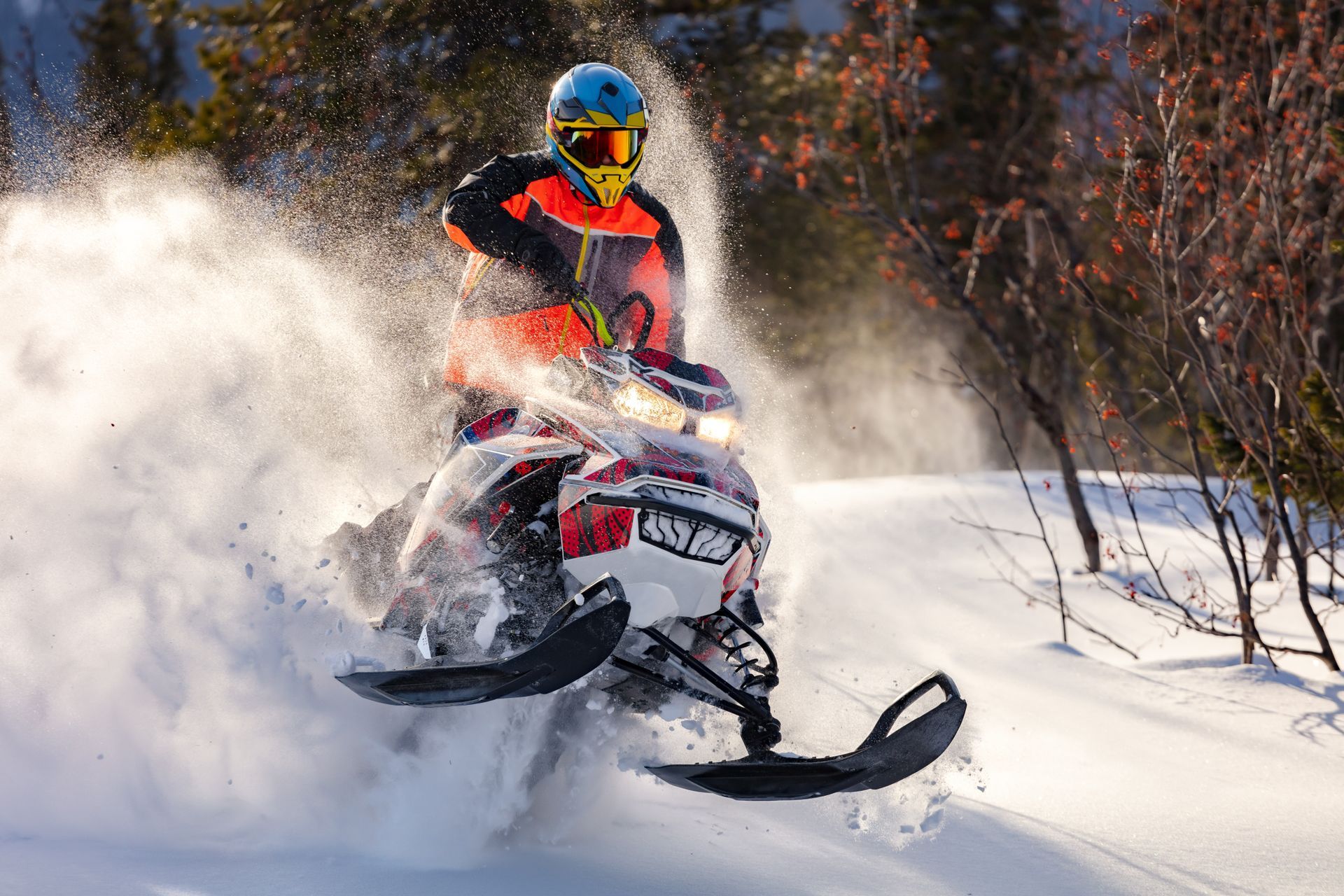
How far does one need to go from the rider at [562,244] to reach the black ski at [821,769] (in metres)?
1.19

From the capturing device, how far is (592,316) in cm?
338

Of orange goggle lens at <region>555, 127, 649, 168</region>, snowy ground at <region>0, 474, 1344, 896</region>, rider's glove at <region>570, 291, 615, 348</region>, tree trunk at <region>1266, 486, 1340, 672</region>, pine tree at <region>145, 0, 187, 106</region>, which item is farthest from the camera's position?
pine tree at <region>145, 0, 187, 106</region>

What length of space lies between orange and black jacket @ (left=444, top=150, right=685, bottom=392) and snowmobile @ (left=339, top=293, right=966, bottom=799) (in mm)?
298

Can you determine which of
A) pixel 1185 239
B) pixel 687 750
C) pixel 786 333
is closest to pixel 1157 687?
pixel 687 750

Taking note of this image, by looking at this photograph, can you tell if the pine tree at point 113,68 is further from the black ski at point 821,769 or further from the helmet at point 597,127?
the black ski at point 821,769

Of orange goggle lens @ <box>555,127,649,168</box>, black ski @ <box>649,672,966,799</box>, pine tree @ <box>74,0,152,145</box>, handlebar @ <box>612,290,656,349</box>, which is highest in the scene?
pine tree @ <box>74,0,152,145</box>

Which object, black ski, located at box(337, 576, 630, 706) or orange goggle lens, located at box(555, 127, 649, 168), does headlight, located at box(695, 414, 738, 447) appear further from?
orange goggle lens, located at box(555, 127, 649, 168)

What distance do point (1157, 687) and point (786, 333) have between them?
604 inches

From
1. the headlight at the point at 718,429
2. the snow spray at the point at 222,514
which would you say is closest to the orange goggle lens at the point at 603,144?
the snow spray at the point at 222,514

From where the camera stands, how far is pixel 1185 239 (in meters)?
7.03

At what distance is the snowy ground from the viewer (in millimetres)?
3260

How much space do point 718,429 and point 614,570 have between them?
0.48 m

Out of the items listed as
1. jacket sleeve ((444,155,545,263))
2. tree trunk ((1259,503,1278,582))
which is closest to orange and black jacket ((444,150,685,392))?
jacket sleeve ((444,155,545,263))

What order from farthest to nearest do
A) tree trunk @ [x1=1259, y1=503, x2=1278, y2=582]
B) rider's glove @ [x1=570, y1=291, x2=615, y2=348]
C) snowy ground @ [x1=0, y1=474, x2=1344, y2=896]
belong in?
tree trunk @ [x1=1259, y1=503, x2=1278, y2=582] < rider's glove @ [x1=570, y1=291, x2=615, y2=348] < snowy ground @ [x1=0, y1=474, x2=1344, y2=896]
